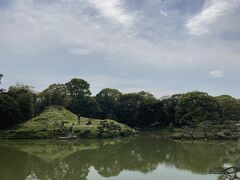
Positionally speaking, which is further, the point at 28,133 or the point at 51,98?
the point at 51,98

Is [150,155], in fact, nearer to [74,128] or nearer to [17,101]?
[74,128]

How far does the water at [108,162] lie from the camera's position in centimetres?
2878

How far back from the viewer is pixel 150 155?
42500 mm

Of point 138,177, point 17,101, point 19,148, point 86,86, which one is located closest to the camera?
point 138,177

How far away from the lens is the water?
94.4ft

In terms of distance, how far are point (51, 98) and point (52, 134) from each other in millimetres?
27852

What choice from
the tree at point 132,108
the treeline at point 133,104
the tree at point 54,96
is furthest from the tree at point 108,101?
the tree at point 54,96

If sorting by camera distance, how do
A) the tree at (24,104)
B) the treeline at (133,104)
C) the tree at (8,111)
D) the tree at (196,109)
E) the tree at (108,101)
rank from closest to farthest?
the tree at (8,111) → the tree at (24,104) → the tree at (196,109) → the treeline at (133,104) → the tree at (108,101)

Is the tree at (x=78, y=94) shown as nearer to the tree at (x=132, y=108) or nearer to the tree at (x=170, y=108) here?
the tree at (x=132, y=108)

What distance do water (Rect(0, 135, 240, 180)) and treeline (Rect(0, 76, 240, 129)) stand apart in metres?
30.0

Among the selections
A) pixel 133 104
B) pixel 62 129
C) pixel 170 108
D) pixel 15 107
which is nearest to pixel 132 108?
pixel 133 104

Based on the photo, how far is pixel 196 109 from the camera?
77188 millimetres

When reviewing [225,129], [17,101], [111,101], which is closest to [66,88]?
[111,101]

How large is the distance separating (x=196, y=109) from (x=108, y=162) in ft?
143
